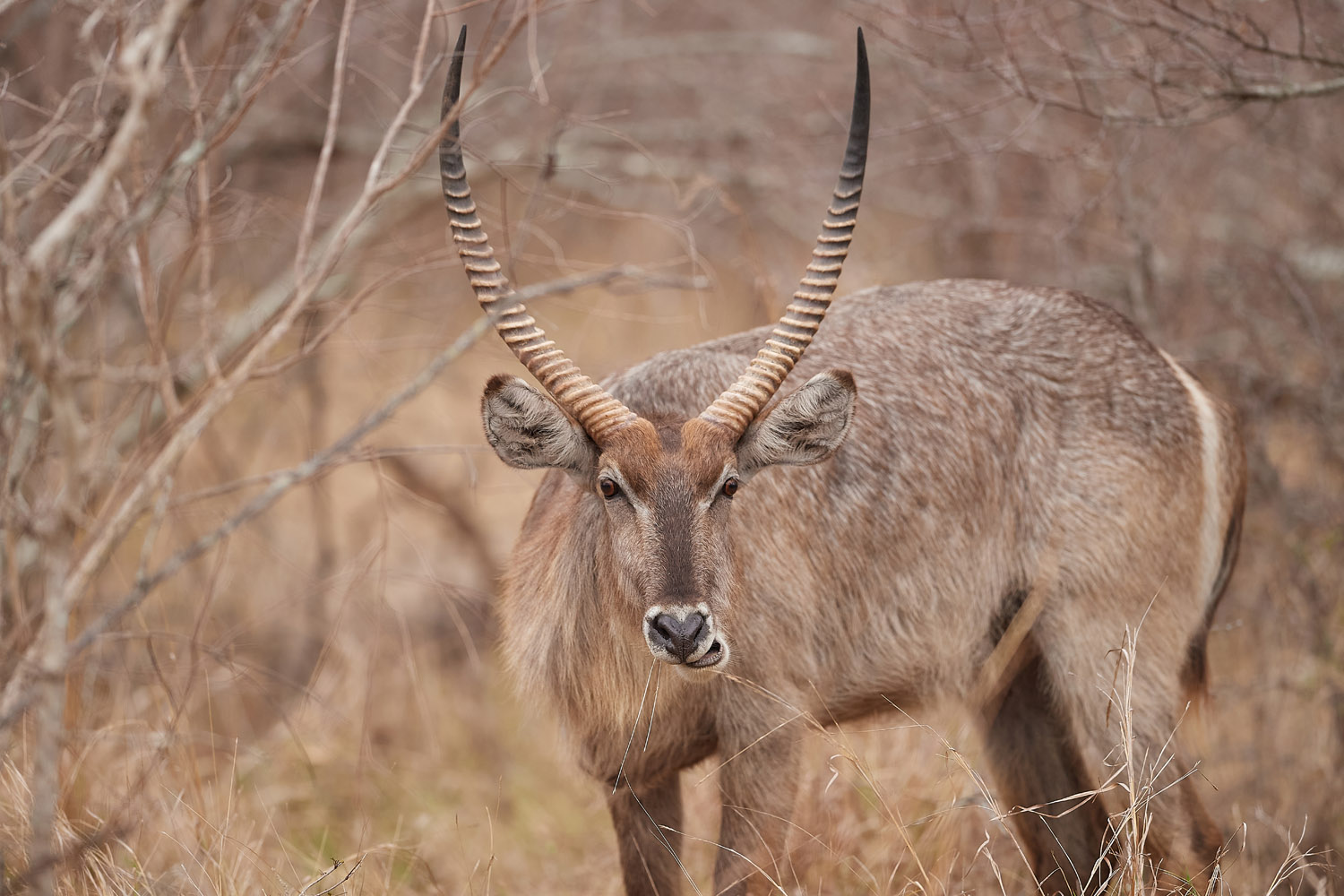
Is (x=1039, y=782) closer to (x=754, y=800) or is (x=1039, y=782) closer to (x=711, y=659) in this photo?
(x=754, y=800)

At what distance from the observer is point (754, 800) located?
4.08 m

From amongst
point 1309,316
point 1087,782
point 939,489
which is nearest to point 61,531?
point 939,489

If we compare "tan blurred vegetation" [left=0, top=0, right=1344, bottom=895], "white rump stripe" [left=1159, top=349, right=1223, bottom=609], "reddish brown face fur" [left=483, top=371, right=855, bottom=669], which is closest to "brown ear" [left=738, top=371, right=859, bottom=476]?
"reddish brown face fur" [left=483, top=371, right=855, bottom=669]

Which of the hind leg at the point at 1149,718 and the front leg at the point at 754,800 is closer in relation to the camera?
the front leg at the point at 754,800

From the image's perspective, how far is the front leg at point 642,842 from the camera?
4332 mm

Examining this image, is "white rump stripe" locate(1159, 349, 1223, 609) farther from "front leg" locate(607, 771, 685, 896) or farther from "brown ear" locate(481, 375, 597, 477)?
"brown ear" locate(481, 375, 597, 477)

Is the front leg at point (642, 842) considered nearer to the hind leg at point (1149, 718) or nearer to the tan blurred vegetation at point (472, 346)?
the tan blurred vegetation at point (472, 346)

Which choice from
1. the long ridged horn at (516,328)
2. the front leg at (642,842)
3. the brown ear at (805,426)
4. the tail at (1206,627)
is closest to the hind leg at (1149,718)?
the tail at (1206,627)

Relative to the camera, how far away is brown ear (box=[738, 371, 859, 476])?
3736 millimetres

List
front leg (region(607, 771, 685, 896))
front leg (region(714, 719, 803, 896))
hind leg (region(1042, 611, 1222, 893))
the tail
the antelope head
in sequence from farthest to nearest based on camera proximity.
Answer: the tail
hind leg (region(1042, 611, 1222, 893))
front leg (region(607, 771, 685, 896))
front leg (region(714, 719, 803, 896))
the antelope head

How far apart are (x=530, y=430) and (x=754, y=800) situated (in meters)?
1.44

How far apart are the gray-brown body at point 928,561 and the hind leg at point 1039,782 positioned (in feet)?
0.20

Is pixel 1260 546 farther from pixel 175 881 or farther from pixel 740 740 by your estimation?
pixel 175 881

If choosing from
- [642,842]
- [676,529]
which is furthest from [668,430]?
[642,842]
